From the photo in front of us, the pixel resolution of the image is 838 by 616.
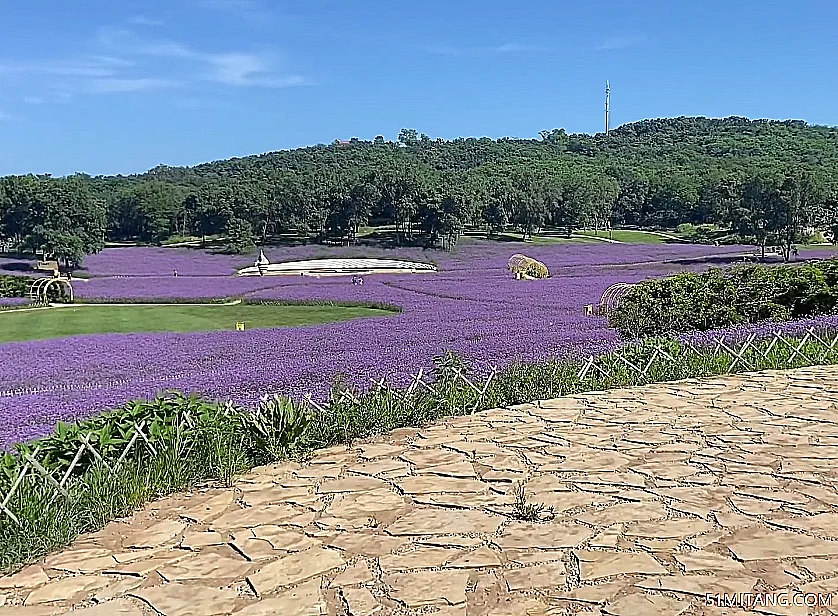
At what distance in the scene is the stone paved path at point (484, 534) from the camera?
3451 mm

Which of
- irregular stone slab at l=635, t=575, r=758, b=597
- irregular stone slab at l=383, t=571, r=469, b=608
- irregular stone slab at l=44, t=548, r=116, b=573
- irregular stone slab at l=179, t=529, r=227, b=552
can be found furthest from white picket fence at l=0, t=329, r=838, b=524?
irregular stone slab at l=635, t=575, r=758, b=597

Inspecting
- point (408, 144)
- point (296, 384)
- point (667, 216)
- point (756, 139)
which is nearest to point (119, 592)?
point (296, 384)

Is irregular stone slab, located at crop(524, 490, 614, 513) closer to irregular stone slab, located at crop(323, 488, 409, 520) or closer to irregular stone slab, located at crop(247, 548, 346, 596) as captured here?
irregular stone slab, located at crop(323, 488, 409, 520)

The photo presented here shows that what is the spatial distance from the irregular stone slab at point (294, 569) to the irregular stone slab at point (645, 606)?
1.25 metres

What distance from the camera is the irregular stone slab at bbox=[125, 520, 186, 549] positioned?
4215mm

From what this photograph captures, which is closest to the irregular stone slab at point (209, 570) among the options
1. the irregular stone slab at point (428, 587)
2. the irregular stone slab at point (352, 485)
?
the irregular stone slab at point (428, 587)

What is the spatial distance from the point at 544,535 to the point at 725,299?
10.3m

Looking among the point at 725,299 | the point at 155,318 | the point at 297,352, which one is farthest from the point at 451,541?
the point at 155,318

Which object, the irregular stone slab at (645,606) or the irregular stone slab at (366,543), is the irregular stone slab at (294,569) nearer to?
the irregular stone slab at (366,543)

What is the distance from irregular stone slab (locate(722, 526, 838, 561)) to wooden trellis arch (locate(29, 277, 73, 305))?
27.1 metres

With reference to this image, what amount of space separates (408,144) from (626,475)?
115344mm

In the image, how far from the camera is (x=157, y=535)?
434 cm

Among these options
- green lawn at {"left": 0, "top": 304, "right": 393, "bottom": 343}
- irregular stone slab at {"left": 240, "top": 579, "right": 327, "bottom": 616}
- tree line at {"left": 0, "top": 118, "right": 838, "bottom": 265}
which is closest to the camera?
irregular stone slab at {"left": 240, "top": 579, "right": 327, "bottom": 616}

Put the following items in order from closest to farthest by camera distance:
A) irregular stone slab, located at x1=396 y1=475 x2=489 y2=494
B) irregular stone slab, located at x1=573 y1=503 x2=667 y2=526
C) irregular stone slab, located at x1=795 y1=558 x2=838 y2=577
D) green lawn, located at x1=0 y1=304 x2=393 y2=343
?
irregular stone slab, located at x1=795 y1=558 x2=838 y2=577, irregular stone slab, located at x1=573 y1=503 x2=667 y2=526, irregular stone slab, located at x1=396 y1=475 x2=489 y2=494, green lawn, located at x1=0 y1=304 x2=393 y2=343
